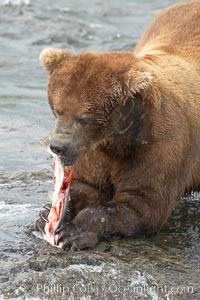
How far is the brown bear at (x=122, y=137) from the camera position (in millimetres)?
6023

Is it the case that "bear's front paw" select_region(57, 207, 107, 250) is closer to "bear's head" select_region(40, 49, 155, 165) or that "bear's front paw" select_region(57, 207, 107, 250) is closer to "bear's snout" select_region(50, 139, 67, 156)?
"bear's head" select_region(40, 49, 155, 165)

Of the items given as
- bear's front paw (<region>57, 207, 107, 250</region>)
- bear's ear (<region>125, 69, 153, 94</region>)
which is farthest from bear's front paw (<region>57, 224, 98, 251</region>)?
bear's ear (<region>125, 69, 153, 94</region>)

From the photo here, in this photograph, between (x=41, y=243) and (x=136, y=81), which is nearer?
(x=136, y=81)

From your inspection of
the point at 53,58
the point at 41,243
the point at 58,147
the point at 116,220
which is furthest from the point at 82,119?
the point at 41,243

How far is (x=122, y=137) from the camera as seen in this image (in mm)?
6340

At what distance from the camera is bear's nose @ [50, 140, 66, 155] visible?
231 inches

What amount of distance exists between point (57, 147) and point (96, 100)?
16.3 inches

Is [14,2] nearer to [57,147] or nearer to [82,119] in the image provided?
[82,119]

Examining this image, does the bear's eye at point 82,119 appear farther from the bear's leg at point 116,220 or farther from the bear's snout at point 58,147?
the bear's leg at point 116,220

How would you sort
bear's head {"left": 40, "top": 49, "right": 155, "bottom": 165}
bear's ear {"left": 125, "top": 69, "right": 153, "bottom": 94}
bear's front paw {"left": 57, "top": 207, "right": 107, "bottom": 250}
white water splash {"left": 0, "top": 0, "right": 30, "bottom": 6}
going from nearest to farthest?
bear's head {"left": 40, "top": 49, "right": 155, "bottom": 165}, bear's ear {"left": 125, "top": 69, "right": 153, "bottom": 94}, bear's front paw {"left": 57, "top": 207, "right": 107, "bottom": 250}, white water splash {"left": 0, "top": 0, "right": 30, "bottom": 6}

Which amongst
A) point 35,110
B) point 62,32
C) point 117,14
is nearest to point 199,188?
point 35,110

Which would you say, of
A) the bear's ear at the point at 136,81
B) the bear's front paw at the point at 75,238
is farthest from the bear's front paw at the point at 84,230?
the bear's ear at the point at 136,81

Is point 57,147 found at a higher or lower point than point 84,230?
higher

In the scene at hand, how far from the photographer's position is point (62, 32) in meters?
14.5
